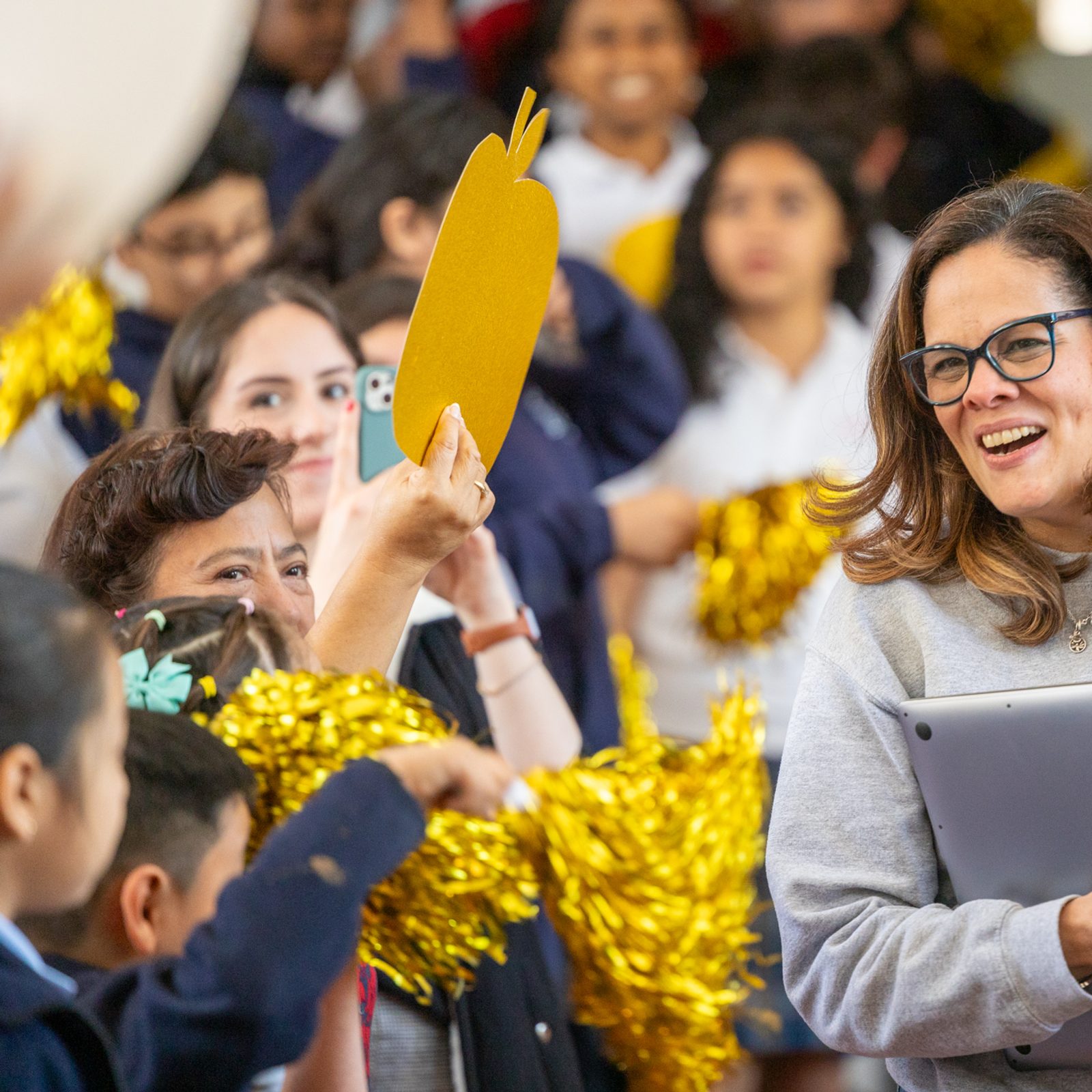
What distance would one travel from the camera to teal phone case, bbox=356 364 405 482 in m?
1.56

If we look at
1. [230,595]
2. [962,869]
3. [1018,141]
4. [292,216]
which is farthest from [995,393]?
[1018,141]

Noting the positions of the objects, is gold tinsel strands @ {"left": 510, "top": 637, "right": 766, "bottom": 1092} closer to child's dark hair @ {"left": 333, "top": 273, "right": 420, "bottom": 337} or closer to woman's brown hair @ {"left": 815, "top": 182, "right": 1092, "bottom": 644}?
woman's brown hair @ {"left": 815, "top": 182, "right": 1092, "bottom": 644}

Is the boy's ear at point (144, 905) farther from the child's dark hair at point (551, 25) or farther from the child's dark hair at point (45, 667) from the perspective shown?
the child's dark hair at point (551, 25)

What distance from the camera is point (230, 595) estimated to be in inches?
50.9

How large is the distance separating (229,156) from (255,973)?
2.05 m

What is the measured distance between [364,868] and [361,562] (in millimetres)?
392

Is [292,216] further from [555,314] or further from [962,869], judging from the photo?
[962,869]

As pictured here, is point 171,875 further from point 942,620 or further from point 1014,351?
point 1014,351

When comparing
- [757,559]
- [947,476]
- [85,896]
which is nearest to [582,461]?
[757,559]

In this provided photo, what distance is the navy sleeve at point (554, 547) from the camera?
230 centimetres

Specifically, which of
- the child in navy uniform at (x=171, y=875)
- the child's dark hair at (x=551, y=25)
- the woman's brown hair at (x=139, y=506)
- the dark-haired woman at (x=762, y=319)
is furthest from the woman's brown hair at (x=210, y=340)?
the child's dark hair at (x=551, y=25)

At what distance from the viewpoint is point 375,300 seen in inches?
85.0

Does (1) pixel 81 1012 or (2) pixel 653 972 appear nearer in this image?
(1) pixel 81 1012

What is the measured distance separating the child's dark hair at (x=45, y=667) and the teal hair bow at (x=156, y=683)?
7.6 inches
